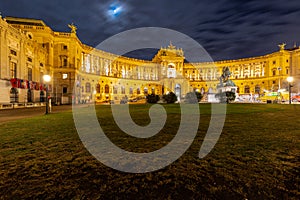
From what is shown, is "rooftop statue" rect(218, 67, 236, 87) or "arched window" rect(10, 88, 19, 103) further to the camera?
"rooftop statue" rect(218, 67, 236, 87)

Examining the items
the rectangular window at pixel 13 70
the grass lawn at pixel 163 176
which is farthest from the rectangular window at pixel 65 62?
the grass lawn at pixel 163 176

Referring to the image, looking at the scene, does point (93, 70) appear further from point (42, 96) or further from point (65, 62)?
point (42, 96)

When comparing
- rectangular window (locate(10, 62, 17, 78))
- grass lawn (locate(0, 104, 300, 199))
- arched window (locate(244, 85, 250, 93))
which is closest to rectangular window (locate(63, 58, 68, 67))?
rectangular window (locate(10, 62, 17, 78))

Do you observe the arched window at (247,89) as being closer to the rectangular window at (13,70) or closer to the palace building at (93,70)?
the palace building at (93,70)

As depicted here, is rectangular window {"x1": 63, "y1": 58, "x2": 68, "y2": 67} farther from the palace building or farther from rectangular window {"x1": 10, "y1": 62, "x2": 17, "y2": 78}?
rectangular window {"x1": 10, "y1": 62, "x2": 17, "y2": 78}

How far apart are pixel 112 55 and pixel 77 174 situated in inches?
2744

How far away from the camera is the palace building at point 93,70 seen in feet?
80.1

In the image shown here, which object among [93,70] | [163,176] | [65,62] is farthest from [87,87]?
[163,176]

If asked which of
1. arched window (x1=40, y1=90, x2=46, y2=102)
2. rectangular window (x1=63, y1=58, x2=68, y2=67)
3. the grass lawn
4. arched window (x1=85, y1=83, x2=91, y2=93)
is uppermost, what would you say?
rectangular window (x1=63, y1=58, x2=68, y2=67)

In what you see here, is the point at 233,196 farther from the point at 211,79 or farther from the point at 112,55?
the point at 211,79

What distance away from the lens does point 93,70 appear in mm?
61031

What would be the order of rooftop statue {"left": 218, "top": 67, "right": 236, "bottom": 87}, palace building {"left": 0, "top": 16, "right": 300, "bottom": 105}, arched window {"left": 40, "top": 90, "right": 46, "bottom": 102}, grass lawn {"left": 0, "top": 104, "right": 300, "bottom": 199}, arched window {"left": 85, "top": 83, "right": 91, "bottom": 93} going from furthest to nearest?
1. arched window {"left": 85, "top": 83, "right": 91, "bottom": 93}
2. rooftop statue {"left": 218, "top": 67, "right": 236, "bottom": 87}
3. arched window {"left": 40, "top": 90, "right": 46, "bottom": 102}
4. palace building {"left": 0, "top": 16, "right": 300, "bottom": 105}
5. grass lawn {"left": 0, "top": 104, "right": 300, "bottom": 199}

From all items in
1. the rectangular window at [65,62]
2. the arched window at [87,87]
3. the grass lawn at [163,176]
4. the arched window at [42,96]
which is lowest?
the grass lawn at [163,176]

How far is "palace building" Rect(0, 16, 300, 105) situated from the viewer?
24406mm
